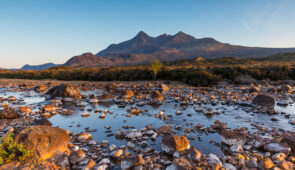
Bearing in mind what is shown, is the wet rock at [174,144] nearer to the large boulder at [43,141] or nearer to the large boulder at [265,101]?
the large boulder at [43,141]

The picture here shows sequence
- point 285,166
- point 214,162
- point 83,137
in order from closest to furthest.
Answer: point 285,166 < point 214,162 < point 83,137

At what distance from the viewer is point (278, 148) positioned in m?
6.79

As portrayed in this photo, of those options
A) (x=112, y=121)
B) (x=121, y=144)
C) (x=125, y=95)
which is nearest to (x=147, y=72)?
(x=125, y=95)

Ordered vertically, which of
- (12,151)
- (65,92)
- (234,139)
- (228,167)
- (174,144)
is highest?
(65,92)

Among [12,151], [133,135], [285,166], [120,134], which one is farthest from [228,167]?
[12,151]

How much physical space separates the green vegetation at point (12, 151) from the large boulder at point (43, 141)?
0.70 ft

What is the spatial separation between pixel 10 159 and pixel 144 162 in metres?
4.34

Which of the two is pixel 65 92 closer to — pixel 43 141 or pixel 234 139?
pixel 43 141

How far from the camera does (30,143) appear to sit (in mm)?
5766

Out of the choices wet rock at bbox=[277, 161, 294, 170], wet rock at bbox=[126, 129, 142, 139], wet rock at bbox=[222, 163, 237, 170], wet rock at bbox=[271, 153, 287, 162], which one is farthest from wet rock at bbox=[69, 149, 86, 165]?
wet rock at bbox=[271, 153, 287, 162]

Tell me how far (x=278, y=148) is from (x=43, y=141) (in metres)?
9.27

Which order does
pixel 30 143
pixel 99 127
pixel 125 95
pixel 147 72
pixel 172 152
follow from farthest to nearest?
pixel 147 72 → pixel 125 95 → pixel 99 127 → pixel 172 152 → pixel 30 143

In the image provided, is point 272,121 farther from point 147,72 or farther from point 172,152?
point 147,72

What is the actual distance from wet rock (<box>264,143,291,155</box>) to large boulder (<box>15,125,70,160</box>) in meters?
8.43
